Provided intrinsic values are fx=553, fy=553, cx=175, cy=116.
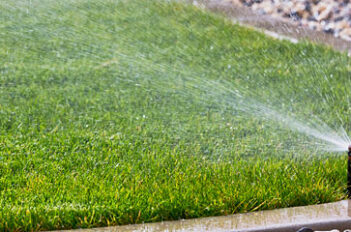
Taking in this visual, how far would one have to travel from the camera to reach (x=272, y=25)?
720 cm

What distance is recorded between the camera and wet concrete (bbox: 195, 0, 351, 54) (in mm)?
6902

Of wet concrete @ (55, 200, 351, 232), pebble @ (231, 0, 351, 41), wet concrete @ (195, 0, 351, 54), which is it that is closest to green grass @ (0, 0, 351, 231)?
wet concrete @ (55, 200, 351, 232)

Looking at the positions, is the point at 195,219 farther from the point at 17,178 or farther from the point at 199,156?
the point at 17,178

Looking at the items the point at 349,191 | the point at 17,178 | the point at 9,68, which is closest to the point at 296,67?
the point at 349,191

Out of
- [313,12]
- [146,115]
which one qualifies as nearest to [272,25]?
[313,12]

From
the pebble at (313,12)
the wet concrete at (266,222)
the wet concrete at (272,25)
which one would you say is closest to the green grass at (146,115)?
the wet concrete at (266,222)

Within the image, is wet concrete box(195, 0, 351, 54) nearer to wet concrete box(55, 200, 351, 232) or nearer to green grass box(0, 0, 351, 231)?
green grass box(0, 0, 351, 231)

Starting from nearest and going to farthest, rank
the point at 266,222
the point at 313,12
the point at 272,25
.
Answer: the point at 266,222
the point at 272,25
the point at 313,12

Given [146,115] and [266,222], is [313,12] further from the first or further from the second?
[266,222]

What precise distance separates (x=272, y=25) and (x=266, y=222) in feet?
14.9

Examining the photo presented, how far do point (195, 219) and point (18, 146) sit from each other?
1583 millimetres

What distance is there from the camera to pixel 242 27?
22.7ft

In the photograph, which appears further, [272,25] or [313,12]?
[313,12]

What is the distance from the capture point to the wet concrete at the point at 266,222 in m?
3.01
